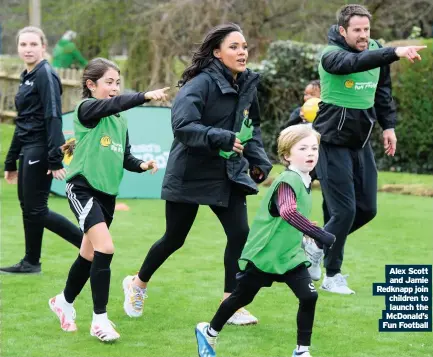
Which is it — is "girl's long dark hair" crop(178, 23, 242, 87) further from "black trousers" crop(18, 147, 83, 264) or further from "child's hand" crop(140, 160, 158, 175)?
"black trousers" crop(18, 147, 83, 264)

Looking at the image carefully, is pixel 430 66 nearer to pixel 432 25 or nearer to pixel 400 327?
pixel 432 25

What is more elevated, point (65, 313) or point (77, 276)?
point (77, 276)

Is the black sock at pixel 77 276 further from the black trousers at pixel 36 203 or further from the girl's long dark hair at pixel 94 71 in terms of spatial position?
the black trousers at pixel 36 203

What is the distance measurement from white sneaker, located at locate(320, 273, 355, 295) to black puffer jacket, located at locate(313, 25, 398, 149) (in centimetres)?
100

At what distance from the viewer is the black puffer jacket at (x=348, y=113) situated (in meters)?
6.84

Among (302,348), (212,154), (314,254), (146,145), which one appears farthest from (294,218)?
(146,145)

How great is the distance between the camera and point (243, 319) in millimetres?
6301

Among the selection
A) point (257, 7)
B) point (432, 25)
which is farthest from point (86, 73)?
point (432, 25)

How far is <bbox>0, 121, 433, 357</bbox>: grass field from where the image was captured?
5742 mm

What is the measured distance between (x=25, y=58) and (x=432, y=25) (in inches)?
661

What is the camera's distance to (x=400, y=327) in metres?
6.16

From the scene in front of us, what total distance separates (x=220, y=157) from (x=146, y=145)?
762 cm

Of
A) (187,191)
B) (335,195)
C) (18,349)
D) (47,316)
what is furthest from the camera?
(335,195)

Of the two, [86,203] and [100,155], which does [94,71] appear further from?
[86,203]
